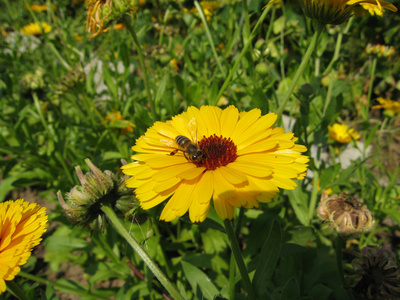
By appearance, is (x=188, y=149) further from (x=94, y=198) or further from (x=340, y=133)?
(x=340, y=133)

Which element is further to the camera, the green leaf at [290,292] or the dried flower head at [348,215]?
the dried flower head at [348,215]

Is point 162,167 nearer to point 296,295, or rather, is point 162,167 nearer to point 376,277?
point 296,295

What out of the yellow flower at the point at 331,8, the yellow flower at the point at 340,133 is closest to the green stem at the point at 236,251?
the yellow flower at the point at 331,8

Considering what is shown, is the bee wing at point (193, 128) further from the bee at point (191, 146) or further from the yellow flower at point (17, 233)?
the yellow flower at point (17, 233)

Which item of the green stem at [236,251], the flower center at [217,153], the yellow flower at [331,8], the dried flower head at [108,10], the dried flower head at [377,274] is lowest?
the dried flower head at [377,274]

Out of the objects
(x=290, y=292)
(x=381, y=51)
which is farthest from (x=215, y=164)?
(x=381, y=51)

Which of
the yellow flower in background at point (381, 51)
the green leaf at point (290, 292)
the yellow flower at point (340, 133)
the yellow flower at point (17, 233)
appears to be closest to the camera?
the yellow flower at point (17, 233)

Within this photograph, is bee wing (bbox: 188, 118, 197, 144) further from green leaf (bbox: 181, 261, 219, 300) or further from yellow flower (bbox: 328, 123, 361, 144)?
yellow flower (bbox: 328, 123, 361, 144)
